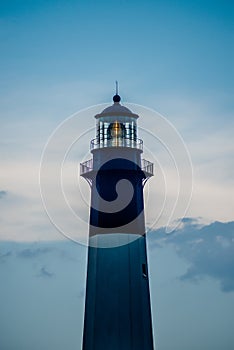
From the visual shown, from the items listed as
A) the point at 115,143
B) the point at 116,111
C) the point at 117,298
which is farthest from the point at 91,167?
the point at 117,298

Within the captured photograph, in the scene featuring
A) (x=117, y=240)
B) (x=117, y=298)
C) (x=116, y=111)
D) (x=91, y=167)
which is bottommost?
(x=117, y=298)

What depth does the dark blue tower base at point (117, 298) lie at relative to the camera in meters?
29.2

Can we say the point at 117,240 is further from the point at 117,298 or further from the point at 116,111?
the point at 116,111

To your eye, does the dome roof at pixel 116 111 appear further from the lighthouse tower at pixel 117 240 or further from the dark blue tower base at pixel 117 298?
the dark blue tower base at pixel 117 298

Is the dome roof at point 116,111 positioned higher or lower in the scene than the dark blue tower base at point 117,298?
higher

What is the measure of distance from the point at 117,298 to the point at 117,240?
223 cm

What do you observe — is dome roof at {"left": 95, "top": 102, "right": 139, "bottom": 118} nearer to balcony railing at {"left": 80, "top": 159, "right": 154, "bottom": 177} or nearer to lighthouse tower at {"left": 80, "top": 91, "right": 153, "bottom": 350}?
lighthouse tower at {"left": 80, "top": 91, "right": 153, "bottom": 350}

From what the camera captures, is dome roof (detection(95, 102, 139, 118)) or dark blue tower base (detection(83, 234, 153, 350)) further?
dome roof (detection(95, 102, 139, 118))

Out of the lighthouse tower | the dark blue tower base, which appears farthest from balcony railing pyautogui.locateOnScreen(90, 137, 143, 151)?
the dark blue tower base

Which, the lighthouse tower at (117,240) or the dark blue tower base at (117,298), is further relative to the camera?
the lighthouse tower at (117,240)

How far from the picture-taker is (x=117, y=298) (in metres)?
29.5

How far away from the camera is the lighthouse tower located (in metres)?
29.3

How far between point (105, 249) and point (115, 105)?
5942mm

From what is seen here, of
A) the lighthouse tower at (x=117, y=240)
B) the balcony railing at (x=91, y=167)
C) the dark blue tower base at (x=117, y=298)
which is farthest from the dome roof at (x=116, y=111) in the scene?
the dark blue tower base at (x=117, y=298)
